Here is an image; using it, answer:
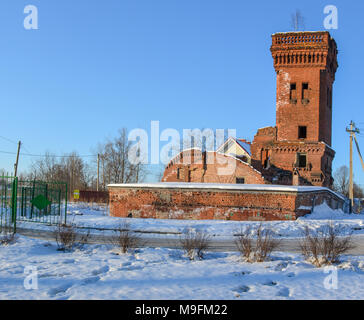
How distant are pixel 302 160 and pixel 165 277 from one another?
28947 mm

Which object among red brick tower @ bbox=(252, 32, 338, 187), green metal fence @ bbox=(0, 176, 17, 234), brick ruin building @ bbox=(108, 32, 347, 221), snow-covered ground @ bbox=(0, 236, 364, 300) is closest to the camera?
snow-covered ground @ bbox=(0, 236, 364, 300)

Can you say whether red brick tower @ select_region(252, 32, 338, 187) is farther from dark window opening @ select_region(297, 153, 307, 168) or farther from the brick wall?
the brick wall

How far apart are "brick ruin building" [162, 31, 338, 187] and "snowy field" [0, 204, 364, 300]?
77.3ft

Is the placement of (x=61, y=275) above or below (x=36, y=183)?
below

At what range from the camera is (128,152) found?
169 ft

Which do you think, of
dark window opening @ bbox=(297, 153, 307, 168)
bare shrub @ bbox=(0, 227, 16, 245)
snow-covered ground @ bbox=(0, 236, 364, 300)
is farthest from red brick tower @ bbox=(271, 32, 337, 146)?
bare shrub @ bbox=(0, 227, 16, 245)

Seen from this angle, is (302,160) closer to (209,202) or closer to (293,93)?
(293,93)

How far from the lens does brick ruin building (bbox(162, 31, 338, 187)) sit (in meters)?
33.3

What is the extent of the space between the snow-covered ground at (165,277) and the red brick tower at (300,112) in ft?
82.2

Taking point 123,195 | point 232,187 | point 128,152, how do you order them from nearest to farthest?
point 232,187, point 123,195, point 128,152

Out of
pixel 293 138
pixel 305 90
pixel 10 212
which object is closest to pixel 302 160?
pixel 293 138
